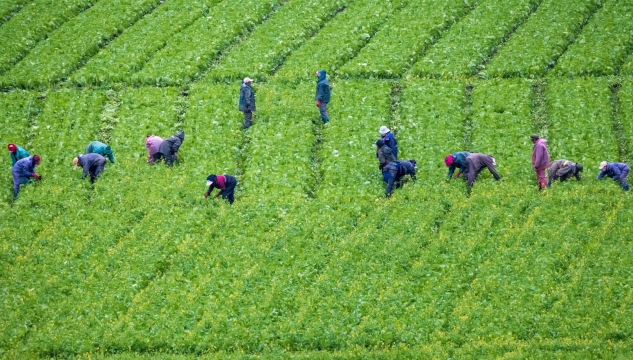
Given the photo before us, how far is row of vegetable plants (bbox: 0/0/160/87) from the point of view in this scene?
50969mm

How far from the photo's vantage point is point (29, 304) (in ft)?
116

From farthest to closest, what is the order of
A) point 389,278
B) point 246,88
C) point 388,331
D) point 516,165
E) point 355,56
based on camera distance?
1. point 355,56
2. point 246,88
3. point 516,165
4. point 389,278
5. point 388,331

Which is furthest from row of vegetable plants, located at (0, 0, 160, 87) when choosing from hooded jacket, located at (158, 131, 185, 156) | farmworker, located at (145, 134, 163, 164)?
hooded jacket, located at (158, 131, 185, 156)

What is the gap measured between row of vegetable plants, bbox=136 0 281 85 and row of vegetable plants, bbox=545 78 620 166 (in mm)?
17483

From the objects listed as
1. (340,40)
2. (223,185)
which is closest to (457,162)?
(223,185)

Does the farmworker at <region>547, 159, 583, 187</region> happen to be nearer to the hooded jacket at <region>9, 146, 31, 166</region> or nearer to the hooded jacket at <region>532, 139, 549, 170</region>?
the hooded jacket at <region>532, 139, 549, 170</region>

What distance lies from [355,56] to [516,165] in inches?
520

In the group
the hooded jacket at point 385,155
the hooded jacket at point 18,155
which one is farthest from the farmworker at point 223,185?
the hooded jacket at point 18,155

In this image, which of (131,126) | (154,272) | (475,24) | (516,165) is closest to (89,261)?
(154,272)

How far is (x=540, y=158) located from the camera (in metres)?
39.6

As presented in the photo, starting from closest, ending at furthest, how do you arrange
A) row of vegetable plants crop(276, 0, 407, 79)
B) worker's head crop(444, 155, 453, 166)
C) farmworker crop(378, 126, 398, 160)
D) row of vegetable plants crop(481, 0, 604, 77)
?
1. worker's head crop(444, 155, 453, 166)
2. farmworker crop(378, 126, 398, 160)
3. row of vegetable plants crop(481, 0, 604, 77)
4. row of vegetable plants crop(276, 0, 407, 79)

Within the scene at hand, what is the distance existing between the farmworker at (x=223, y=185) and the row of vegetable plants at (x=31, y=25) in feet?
60.4

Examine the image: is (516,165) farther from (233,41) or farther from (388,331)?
(233,41)

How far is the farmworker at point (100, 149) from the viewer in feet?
141
